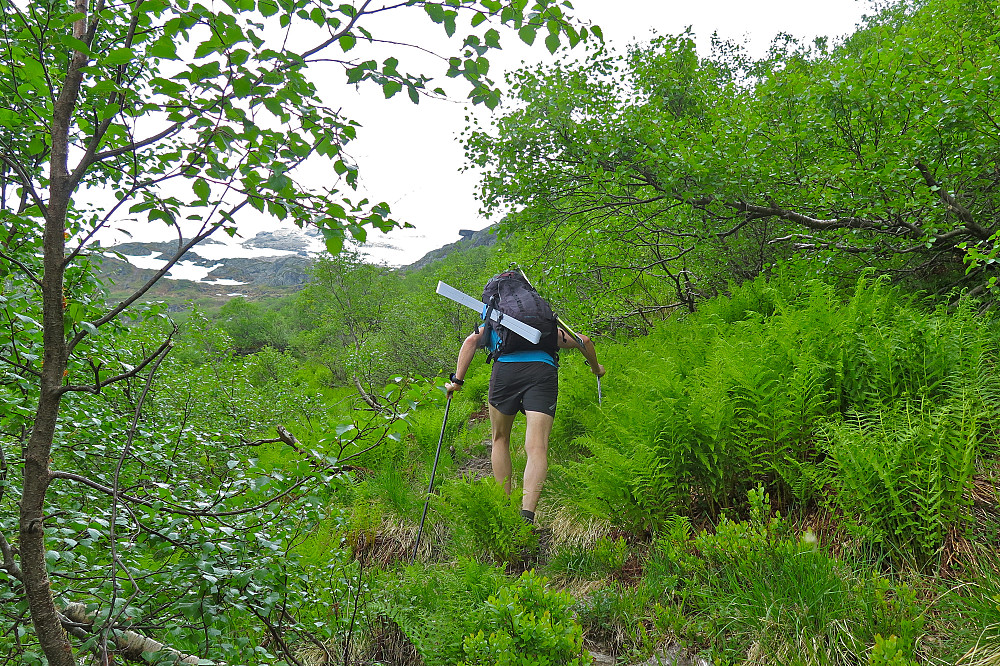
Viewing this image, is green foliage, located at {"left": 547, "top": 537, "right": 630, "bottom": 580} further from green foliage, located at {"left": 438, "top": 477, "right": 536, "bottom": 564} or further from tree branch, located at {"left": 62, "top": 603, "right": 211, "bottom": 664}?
tree branch, located at {"left": 62, "top": 603, "right": 211, "bottom": 664}

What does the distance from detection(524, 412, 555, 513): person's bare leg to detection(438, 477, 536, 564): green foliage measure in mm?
129

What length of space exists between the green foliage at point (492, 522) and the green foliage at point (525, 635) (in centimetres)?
128

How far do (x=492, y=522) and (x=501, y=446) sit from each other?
0.78 metres

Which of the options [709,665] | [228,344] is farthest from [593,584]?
[228,344]

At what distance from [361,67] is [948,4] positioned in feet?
25.3

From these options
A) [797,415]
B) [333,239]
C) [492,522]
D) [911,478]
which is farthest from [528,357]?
[333,239]

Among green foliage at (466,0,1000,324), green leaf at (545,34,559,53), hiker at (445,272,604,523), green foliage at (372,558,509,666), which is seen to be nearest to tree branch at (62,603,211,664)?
green foliage at (372,558,509,666)

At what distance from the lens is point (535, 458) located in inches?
165

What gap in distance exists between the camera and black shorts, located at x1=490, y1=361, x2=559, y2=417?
4293 mm

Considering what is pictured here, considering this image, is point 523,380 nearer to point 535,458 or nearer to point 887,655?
point 535,458

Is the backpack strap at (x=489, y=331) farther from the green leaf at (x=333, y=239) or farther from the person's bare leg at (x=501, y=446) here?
the green leaf at (x=333, y=239)

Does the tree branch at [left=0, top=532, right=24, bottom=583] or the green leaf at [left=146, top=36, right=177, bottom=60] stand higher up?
the green leaf at [left=146, top=36, right=177, bottom=60]

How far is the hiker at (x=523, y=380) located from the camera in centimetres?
420

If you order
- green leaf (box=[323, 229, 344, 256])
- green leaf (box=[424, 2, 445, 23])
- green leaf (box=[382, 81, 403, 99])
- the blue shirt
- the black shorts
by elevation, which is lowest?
the black shorts
